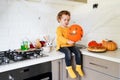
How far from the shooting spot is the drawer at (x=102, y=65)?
53.4 inches

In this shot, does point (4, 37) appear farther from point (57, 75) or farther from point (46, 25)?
point (57, 75)

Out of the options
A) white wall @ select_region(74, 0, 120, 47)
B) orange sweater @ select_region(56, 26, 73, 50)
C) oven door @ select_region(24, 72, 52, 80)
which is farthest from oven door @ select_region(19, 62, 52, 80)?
white wall @ select_region(74, 0, 120, 47)

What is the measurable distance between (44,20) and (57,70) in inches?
29.0

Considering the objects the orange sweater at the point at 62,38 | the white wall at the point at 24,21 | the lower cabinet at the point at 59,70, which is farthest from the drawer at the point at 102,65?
the white wall at the point at 24,21

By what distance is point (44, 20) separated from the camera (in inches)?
77.4

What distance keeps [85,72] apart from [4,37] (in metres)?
0.96

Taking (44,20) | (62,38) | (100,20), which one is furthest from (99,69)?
(44,20)

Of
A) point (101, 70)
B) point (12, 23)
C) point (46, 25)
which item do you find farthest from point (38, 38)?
point (101, 70)

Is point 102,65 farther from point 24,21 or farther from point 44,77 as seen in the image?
point 24,21

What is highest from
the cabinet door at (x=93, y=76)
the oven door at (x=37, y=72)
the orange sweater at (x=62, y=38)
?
the orange sweater at (x=62, y=38)

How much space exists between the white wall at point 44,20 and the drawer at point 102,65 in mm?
442

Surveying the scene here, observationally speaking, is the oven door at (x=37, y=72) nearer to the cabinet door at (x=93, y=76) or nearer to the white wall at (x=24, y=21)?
the cabinet door at (x=93, y=76)

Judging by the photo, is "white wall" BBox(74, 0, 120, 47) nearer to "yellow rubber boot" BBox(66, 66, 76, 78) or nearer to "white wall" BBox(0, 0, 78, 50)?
"white wall" BBox(0, 0, 78, 50)

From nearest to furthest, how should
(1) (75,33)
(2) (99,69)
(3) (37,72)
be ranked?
1. (3) (37,72)
2. (2) (99,69)
3. (1) (75,33)
